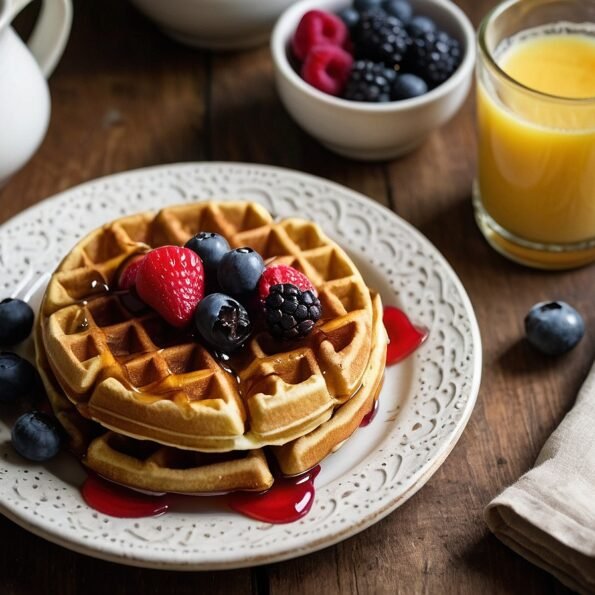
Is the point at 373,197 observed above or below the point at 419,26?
below

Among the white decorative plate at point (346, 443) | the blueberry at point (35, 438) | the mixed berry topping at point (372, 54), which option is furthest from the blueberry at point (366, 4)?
the blueberry at point (35, 438)

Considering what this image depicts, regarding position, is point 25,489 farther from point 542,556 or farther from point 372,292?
point 542,556

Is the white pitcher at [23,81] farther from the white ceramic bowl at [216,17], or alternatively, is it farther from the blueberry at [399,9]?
the blueberry at [399,9]

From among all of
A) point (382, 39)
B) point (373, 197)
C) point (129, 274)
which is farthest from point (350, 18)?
point (129, 274)

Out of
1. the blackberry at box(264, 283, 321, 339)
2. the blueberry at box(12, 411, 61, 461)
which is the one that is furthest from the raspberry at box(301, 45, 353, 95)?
the blueberry at box(12, 411, 61, 461)

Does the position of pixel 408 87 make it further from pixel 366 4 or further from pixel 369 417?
pixel 369 417
